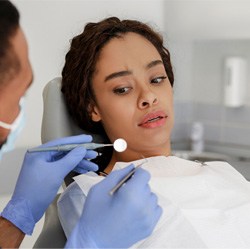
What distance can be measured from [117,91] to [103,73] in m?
0.07

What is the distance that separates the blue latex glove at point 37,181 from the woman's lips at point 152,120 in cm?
23

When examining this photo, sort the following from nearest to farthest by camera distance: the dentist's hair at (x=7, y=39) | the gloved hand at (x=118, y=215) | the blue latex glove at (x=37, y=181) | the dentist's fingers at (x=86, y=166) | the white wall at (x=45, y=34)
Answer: the dentist's hair at (x=7, y=39)
the gloved hand at (x=118, y=215)
the blue latex glove at (x=37, y=181)
the dentist's fingers at (x=86, y=166)
the white wall at (x=45, y=34)

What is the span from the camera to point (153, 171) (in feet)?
3.79

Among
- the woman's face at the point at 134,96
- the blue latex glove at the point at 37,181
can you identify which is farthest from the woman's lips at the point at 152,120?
the blue latex glove at the point at 37,181

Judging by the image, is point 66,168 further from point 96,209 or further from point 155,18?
point 155,18

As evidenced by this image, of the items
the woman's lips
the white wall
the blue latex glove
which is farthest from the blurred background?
the woman's lips

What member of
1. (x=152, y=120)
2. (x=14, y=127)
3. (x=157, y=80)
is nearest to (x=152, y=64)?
(x=157, y=80)

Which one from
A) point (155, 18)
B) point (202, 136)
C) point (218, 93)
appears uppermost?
point (155, 18)

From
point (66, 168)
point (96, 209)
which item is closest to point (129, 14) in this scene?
point (66, 168)

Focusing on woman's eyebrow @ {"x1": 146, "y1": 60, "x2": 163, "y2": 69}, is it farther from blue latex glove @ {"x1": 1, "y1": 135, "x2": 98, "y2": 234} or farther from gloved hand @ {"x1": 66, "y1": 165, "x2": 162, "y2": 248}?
gloved hand @ {"x1": 66, "y1": 165, "x2": 162, "y2": 248}

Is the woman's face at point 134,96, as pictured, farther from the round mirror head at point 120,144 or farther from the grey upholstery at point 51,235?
the grey upholstery at point 51,235

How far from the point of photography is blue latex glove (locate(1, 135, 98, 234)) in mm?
986

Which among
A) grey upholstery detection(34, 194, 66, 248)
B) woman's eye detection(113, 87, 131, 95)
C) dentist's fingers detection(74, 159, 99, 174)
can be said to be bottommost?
grey upholstery detection(34, 194, 66, 248)

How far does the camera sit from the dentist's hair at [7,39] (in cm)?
61
